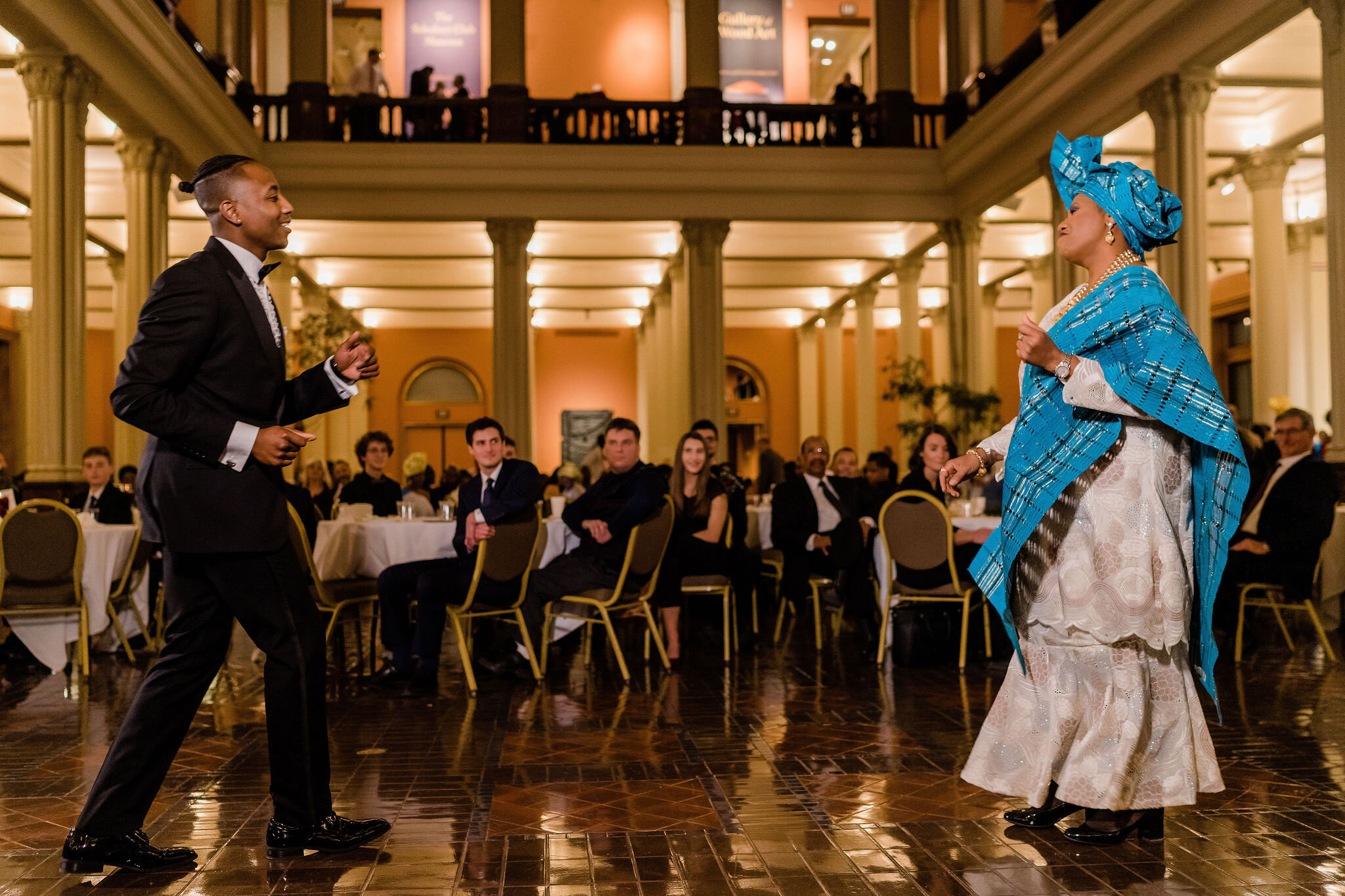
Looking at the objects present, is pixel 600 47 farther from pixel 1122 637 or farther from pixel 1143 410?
pixel 1122 637

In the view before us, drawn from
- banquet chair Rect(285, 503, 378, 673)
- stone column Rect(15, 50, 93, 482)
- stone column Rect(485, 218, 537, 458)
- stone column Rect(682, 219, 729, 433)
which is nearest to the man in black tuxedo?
banquet chair Rect(285, 503, 378, 673)

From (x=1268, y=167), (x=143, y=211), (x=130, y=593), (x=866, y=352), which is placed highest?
(x=1268, y=167)

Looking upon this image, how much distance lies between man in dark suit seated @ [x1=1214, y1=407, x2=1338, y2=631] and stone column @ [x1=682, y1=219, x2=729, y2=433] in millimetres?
8443

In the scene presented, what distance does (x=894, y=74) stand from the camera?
49.0 feet

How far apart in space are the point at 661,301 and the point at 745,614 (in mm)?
12561

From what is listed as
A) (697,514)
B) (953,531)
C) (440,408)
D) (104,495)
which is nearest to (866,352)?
(440,408)

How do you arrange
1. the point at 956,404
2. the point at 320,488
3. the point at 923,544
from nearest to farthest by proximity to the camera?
the point at 923,544 → the point at 320,488 → the point at 956,404

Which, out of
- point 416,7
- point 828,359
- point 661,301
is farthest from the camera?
point 828,359

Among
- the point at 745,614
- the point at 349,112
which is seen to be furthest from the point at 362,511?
the point at 349,112

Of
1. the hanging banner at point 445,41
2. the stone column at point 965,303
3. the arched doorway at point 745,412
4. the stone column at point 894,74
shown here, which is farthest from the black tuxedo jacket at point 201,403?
the arched doorway at point 745,412

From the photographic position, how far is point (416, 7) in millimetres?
16500

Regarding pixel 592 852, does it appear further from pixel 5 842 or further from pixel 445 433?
pixel 445 433

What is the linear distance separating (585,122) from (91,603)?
10436 millimetres

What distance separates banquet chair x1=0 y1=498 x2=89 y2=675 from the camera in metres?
5.68
